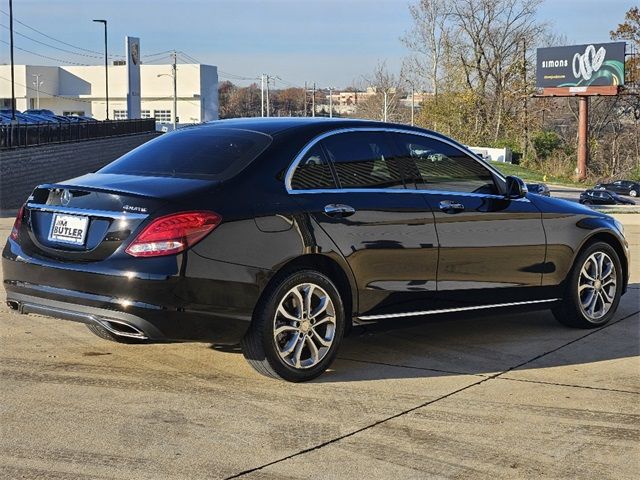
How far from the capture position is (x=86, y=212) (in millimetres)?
5375

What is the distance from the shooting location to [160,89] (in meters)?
115

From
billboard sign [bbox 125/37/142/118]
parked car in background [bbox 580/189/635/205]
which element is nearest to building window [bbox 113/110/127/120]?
billboard sign [bbox 125/37/142/118]

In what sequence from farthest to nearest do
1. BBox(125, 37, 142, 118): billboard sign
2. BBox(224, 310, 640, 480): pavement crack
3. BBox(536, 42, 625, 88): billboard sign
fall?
BBox(125, 37, 142, 118): billboard sign, BBox(536, 42, 625, 88): billboard sign, BBox(224, 310, 640, 480): pavement crack

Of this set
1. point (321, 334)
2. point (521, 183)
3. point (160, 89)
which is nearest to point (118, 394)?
point (321, 334)

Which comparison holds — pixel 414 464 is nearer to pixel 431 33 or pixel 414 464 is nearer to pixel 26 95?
pixel 431 33

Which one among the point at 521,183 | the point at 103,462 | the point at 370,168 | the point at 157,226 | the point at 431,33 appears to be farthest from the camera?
the point at 431,33

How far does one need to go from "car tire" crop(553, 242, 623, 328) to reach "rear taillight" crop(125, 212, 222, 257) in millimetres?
3251

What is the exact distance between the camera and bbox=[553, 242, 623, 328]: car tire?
723 cm

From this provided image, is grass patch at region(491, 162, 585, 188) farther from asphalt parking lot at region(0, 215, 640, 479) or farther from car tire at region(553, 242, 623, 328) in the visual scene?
asphalt parking lot at region(0, 215, 640, 479)

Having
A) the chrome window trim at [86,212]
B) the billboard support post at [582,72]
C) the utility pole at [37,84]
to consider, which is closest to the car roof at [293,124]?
the chrome window trim at [86,212]

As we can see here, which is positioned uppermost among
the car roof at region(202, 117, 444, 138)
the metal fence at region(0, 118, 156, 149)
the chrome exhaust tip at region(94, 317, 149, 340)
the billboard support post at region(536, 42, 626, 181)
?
the billboard support post at region(536, 42, 626, 181)

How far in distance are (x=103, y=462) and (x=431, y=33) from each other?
7565 cm

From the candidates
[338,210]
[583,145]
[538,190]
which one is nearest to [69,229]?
[338,210]

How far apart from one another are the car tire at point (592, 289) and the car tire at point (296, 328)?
2286 mm
